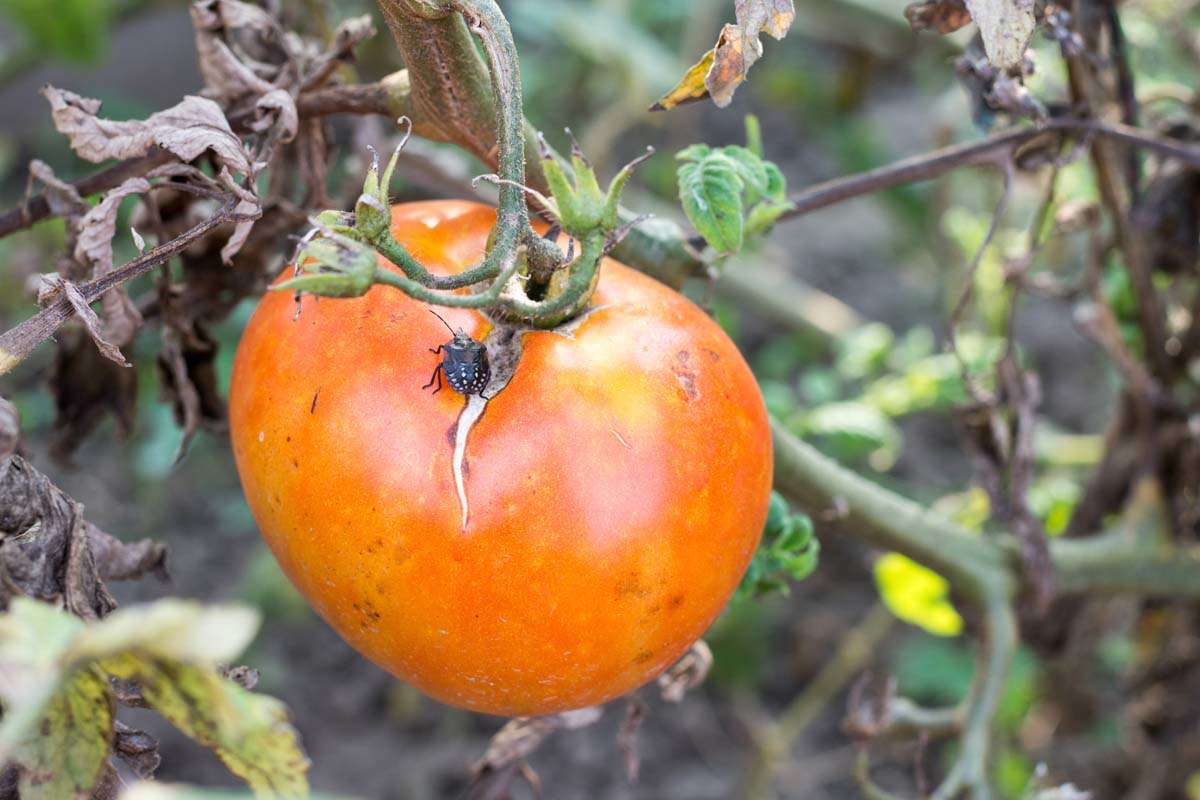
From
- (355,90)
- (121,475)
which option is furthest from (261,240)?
(121,475)

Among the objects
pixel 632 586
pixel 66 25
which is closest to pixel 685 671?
pixel 632 586

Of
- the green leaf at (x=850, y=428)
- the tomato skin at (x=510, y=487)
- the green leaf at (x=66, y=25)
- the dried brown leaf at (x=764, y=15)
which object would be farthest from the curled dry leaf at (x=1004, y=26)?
the green leaf at (x=66, y=25)

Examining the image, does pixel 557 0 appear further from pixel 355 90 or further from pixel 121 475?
pixel 355 90

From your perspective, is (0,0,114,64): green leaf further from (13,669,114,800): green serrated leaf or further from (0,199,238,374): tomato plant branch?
(13,669,114,800): green serrated leaf

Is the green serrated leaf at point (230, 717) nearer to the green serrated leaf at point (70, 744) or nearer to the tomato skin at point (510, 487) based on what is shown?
the green serrated leaf at point (70, 744)

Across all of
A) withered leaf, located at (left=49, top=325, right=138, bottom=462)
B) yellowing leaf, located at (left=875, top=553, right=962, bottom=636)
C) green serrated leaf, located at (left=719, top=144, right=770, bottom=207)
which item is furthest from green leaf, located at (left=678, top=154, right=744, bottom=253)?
yellowing leaf, located at (left=875, top=553, right=962, bottom=636)

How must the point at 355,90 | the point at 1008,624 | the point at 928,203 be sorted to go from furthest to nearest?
the point at 928,203
the point at 1008,624
the point at 355,90
